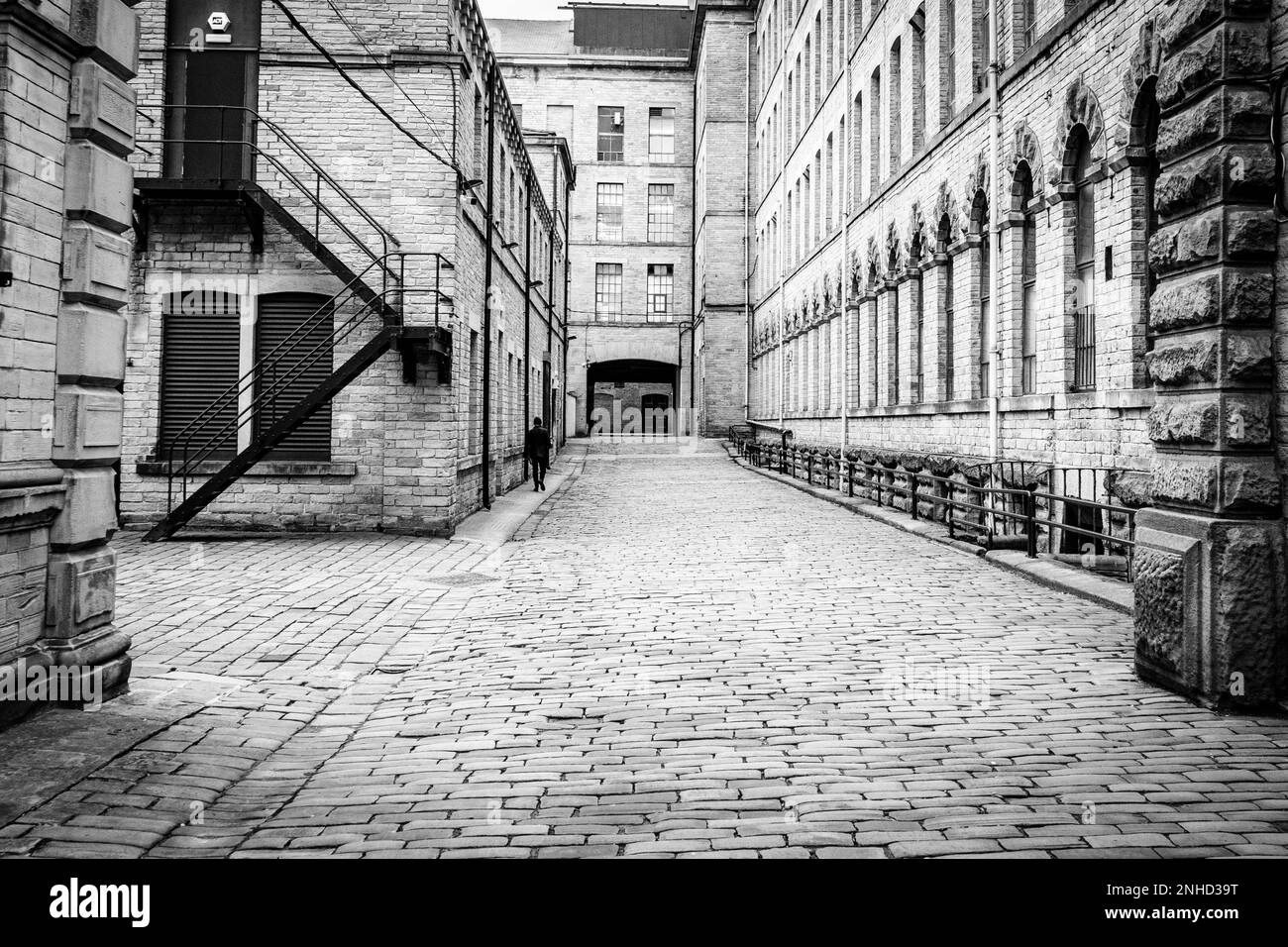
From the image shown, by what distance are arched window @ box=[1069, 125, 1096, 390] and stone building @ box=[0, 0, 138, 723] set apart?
36.5 feet

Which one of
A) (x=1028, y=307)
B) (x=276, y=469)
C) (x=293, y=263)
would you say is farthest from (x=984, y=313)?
(x=276, y=469)

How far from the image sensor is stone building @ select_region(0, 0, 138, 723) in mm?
5391

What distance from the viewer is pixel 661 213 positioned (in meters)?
56.2

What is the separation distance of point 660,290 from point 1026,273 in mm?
41523

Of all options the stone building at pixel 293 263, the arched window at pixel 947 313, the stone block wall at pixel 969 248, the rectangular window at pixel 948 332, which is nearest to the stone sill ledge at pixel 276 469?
the stone building at pixel 293 263

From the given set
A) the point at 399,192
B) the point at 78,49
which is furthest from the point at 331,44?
the point at 78,49

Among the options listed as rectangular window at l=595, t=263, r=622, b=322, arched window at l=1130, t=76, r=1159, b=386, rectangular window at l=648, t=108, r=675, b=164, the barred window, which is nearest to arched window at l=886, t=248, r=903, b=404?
arched window at l=1130, t=76, r=1159, b=386

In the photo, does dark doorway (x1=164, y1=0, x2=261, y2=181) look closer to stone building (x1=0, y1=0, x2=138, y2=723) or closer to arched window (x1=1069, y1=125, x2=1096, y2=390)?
stone building (x1=0, y1=0, x2=138, y2=723)

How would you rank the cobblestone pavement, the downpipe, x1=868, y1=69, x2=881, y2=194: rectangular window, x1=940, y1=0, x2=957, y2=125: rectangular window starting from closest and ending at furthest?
the cobblestone pavement
the downpipe
x1=940, y1=0, x2=957, y2=125: rectangular window
x1=868, y1=69, x2=881, y2=194: rectangular window

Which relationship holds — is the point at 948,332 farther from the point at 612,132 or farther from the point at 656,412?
the point at 656,412

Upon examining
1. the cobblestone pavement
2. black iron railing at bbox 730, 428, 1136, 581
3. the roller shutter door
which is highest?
the roller shutter door

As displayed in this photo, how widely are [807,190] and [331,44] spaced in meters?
21.8

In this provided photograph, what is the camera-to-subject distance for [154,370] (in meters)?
14.7
